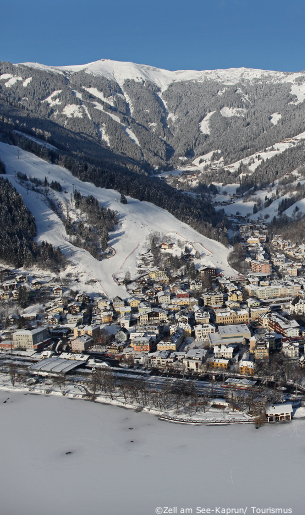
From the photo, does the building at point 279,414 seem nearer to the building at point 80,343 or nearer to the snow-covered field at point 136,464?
the snow-covered field at point 136,464

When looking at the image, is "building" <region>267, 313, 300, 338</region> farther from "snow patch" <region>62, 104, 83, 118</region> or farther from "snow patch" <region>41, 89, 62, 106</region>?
"snow patch" <region>41, 89, 62, 106</region>

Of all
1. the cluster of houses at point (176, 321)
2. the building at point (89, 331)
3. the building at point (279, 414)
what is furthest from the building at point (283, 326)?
the building at point (89, 331)

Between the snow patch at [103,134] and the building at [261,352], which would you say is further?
the snow patch at [103,134]

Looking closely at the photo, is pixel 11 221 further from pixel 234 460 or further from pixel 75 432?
Result: pixel 234 460

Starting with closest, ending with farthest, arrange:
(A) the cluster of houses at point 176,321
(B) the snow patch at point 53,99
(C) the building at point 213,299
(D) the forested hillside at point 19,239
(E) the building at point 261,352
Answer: (E) the building at point 261,352
(A) the cluster of houses at point 176,321
(C) the building at point 213,299
(D) the forested hillside at point 19,239
(B) the snow patch at point 53,99

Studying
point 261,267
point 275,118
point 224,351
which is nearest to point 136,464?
point 224,351

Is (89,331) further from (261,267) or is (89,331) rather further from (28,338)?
(261,267)
